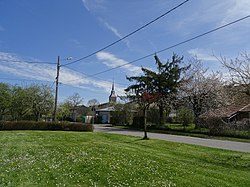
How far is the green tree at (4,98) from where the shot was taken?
125ft

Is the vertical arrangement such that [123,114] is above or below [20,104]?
below

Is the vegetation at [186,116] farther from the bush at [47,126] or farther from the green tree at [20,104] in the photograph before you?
the green tree at [20,104]

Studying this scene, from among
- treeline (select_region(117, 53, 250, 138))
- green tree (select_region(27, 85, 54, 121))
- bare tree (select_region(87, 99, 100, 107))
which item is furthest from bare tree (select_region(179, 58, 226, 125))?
bare tree (select_region(87, 99, 100, 107))

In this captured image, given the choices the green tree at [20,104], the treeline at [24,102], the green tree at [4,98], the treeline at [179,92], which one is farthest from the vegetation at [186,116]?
the green tree at [4,98]

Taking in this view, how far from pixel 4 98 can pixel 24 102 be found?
11.4 feet

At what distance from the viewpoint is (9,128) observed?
1031 inches

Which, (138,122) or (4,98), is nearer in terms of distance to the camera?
(4,98)

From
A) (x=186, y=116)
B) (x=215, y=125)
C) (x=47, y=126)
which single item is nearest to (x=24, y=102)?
(x=47, y=126)

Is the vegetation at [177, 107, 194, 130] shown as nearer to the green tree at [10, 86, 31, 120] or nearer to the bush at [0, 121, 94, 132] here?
the bush at [0, 121, 94, 132]

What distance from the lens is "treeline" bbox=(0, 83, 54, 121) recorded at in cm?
3741

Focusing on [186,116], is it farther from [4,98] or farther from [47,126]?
[4,98]

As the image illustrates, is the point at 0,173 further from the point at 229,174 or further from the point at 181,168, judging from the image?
the point at 229,174

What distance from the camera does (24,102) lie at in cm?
3731

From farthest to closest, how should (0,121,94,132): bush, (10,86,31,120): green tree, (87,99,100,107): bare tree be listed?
(87,99,100,107): bare tree, (10,86,31,120): green tree, (0,121,94,132): bush
